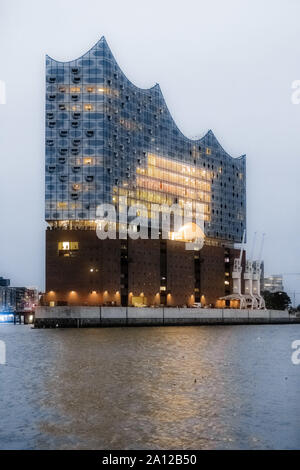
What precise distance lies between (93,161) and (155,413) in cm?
9716

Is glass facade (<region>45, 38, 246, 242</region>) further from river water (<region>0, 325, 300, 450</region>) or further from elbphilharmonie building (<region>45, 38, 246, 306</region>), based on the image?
river water (<region>0, 325, 300, 450</region>)

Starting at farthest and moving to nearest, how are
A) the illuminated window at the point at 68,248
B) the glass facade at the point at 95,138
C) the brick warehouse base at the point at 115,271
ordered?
the glass facade at the point at 95,138
the illuminated window at the point at 68,248
the brick warehouse base at the point at 115,271

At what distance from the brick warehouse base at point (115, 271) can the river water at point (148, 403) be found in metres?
65.9

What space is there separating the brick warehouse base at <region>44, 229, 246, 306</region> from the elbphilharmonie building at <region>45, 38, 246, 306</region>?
17 centimetres

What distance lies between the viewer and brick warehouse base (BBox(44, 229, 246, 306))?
119 meters

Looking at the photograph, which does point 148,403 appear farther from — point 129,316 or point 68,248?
point 68,248

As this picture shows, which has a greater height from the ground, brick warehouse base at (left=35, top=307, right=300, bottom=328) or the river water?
the river water

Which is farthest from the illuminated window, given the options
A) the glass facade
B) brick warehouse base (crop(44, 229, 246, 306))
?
the glass facade

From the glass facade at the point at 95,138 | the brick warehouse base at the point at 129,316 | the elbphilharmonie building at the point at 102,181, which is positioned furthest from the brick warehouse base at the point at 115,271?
the glass facade at the point at 95,138

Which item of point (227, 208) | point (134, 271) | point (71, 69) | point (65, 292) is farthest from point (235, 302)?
point (71, 69)

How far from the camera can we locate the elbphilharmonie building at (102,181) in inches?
4702

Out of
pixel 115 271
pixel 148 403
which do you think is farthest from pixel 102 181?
pixel 148 403

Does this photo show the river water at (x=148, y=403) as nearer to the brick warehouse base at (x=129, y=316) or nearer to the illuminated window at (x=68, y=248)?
the brick warehouse base at (x=129, y=316)

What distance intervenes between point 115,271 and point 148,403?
9202 centimetres
